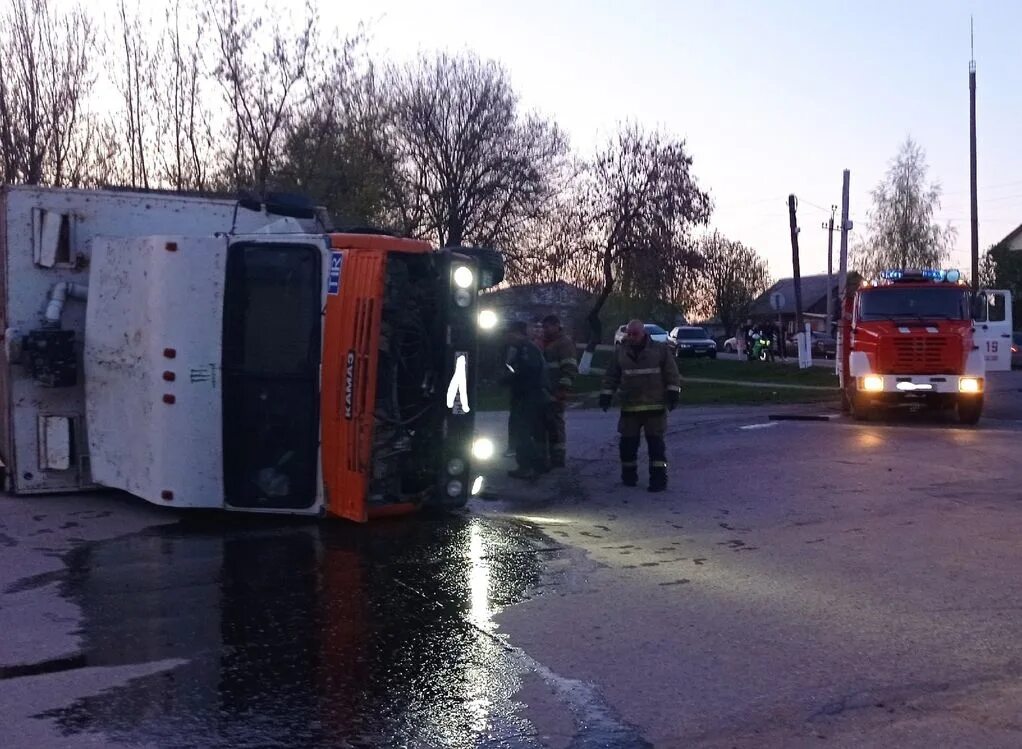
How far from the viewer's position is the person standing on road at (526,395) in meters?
13.1

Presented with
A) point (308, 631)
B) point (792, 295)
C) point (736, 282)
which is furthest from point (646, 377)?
point (792, 295)

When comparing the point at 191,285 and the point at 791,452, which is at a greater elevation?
the point at 191,285

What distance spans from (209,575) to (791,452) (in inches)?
346

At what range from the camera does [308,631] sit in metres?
6.89

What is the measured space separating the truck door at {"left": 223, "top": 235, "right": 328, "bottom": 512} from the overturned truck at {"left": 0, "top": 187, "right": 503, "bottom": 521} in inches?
0.4

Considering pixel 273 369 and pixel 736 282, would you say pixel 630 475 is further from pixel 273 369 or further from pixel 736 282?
pixel 736 282

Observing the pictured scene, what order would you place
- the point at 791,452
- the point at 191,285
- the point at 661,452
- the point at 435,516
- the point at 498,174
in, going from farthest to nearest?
the point at 498,174, the point at 791,452, the point at 661,452, the point at 435,516, the point at 191,285

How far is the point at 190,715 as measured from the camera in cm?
545

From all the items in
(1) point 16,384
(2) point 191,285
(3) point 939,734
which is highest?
(2) point 191,285

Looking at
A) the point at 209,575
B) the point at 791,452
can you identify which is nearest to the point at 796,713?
the point at 209,575

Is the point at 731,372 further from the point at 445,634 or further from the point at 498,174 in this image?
the point at 445,634

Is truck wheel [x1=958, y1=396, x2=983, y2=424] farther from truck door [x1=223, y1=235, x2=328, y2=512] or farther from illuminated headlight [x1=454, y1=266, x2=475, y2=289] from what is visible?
truck door [x1=223, y1=235, x2=328, y2=512]

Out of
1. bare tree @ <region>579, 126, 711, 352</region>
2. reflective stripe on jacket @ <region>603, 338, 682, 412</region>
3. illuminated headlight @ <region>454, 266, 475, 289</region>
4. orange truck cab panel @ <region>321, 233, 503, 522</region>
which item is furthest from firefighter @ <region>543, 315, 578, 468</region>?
bare tree @ <region>579, 126, 711, 352</region>

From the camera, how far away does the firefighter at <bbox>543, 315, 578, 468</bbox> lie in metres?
13.6
